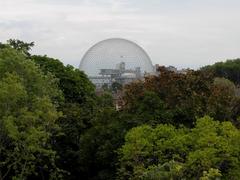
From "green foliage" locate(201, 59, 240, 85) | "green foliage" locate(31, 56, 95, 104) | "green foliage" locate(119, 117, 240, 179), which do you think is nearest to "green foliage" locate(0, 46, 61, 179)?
"green foliage" locate(119, 117, 240, 179)

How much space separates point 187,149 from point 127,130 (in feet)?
13.2

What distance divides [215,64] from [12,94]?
206ft

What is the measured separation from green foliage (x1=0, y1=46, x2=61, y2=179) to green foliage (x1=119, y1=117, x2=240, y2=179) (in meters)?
3.19

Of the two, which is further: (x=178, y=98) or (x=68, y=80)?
(x=68, y=80)

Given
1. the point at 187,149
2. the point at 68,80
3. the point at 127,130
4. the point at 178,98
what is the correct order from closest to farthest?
the point at 187,149, the point at 127,130, the point at 178,98, the point at 68,80

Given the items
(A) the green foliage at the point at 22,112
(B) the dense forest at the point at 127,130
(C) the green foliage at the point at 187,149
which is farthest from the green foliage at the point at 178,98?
(A) the green foliage at the point at 22,112

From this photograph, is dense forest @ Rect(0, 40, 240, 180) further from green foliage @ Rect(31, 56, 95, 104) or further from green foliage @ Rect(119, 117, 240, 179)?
green foliage @ Rect(31, 56, 95, 104)

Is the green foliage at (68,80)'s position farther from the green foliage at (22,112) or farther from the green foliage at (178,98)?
the green foliage at (22,112)

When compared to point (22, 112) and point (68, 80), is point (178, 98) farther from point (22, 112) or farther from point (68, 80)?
point (68, 80)

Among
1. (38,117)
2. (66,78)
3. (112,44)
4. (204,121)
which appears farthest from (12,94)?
(112,44)

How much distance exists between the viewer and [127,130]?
2475 cm

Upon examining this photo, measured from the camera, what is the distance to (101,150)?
2519 centimetres

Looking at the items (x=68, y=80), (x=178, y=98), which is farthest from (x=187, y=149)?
(x=68, y=80)

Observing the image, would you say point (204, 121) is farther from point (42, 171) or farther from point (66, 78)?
point (66, 78)
